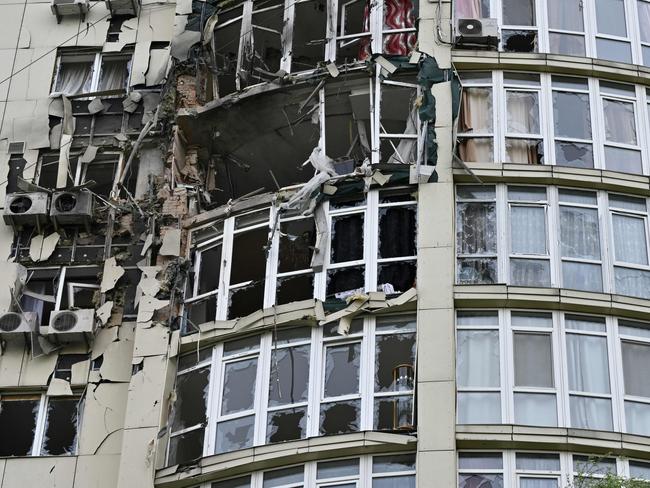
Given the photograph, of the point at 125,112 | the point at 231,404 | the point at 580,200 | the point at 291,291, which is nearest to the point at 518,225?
the point at 580,200

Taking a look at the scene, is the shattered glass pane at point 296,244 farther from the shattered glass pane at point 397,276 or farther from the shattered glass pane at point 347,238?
the shattered glass pane at point 397,276

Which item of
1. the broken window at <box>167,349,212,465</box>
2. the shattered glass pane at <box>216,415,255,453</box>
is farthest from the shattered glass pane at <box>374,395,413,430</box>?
the broken window at <box>167,349,212,465</box>

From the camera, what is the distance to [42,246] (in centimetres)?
2820

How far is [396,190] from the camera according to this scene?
25.4 metres

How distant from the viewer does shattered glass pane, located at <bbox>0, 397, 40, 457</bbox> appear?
85.5ft

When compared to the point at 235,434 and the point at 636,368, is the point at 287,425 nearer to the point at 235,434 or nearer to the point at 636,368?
the point at 235,434

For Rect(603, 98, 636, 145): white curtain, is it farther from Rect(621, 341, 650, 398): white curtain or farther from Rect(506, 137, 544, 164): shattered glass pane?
Rect(621, 341, 650, 398): white curtain

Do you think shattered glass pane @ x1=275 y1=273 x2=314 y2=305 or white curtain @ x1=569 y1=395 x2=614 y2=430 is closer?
white curtain @ x1=569 y1=395 x2=614 y2=430

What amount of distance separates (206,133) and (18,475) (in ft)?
24.7

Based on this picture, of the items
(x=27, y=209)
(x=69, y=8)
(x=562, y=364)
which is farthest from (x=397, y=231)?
(x=69, y=8)

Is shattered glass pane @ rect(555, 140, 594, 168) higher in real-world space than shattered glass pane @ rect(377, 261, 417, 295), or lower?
higher

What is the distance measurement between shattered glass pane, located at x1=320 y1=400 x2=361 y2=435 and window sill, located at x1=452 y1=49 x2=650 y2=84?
691 centimetres

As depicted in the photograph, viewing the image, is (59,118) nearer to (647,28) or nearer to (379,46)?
(379,46)

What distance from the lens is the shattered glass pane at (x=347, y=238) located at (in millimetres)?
24953
